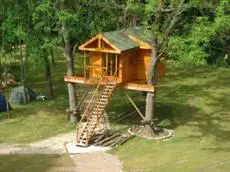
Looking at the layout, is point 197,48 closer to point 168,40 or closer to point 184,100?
point 168,40

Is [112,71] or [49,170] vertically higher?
[112,71]

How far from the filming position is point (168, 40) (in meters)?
28.7

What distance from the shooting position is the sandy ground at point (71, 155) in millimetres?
25969

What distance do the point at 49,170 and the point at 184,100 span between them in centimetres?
1715

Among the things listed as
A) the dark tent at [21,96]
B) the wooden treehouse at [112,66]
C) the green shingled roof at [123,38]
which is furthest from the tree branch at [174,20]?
the dark tent at [21,96]

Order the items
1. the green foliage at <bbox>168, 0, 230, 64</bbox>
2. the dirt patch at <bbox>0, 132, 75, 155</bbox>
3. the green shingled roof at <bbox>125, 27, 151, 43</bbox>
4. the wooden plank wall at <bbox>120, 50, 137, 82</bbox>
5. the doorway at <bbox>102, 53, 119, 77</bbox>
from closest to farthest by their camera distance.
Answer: the green foliage at <bbox>168, 0, 230, 64</bbox> → the dirt patch at <bbox>0, 132, 75, 155</bbox> → the green shingled roof at <bbox>125, 27, 151, 43</bbox> → the doorway at <bbox>102, 53, 119, 77</bbox> → the wooden plank wall at <bbox>120, 50, 137, 82</bbox>

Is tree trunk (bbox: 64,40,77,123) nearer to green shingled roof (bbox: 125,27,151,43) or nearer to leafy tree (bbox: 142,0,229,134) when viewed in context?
green shingled roof (bbox: 125,27,151,43)

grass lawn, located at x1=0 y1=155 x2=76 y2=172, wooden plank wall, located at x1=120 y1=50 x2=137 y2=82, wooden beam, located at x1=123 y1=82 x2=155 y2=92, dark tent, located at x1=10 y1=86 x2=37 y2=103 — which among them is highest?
wooden plank wall, located at x1=120 y1=50 x2=137 y2=82

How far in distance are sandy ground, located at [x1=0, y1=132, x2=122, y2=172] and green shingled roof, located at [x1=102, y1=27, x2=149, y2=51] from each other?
6.58 metres

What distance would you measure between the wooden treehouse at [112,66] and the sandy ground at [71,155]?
Result: 4.03 ft

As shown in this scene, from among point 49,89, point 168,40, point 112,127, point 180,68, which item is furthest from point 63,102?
point 180,68

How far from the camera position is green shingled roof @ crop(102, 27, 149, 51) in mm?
30203

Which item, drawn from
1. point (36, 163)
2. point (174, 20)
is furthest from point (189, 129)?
point (36, 163)

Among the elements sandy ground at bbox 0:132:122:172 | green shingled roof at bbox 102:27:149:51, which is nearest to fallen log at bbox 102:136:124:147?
sandy ground at bbox 0:132:122:172
